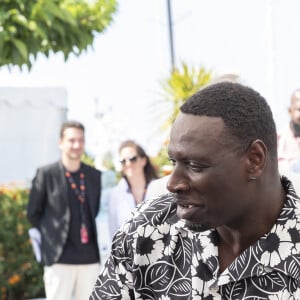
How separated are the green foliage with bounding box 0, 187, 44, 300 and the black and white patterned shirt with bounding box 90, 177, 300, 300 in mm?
5825

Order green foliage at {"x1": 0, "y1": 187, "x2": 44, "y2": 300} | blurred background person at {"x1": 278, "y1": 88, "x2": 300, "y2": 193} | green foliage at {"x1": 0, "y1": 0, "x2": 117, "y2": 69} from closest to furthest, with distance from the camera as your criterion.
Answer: blurred background person at {"x1": 278, "y1": 88, "x2": 300, "y2": 193} < green foliage at {"x1": 0, "y1": 0, "x2": 117, "y2": 69} < green foliage at {"x1": 0, "y1": 187, "x2": 44, "y2": 300}

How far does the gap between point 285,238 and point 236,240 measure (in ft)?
0.36

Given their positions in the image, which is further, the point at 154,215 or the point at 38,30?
the point at 38,30

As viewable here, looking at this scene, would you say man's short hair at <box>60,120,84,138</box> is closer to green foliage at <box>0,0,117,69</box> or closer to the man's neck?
the man's neck

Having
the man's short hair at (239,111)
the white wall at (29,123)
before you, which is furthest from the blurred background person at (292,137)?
the white wall at (29,123)

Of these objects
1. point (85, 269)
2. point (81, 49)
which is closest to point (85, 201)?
point (85, 269)

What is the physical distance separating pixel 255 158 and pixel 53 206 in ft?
15.0

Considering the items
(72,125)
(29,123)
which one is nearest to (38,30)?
(72,125)

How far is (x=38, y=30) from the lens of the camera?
5.76 m

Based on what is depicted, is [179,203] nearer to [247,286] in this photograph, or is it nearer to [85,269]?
[247,286]

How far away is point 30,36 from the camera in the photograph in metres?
5.90

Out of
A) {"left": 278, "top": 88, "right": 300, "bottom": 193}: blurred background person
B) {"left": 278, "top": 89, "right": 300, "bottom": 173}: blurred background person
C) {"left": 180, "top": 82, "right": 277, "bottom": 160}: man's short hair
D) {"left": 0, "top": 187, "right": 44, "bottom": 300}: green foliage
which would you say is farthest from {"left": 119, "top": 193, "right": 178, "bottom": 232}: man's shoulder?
{"left": 0, "top": 187, "right": 44, "bottom": 300}: green foliage

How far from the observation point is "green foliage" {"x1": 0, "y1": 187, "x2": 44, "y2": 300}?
7.63m

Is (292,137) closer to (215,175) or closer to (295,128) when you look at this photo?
(295,128)
